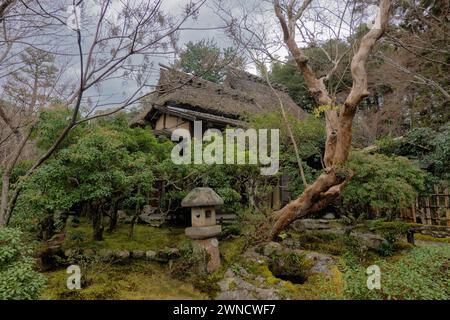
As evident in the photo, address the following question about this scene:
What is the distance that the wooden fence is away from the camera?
9148 mm

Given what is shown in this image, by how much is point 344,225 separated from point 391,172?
7.10ft

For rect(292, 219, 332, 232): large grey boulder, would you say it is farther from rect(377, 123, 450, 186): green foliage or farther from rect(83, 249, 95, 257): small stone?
rect(83, 249, 95, 257): small stone

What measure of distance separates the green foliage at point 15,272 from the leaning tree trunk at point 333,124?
4.63 metres

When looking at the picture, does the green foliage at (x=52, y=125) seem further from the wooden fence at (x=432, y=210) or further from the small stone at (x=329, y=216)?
the wooden fence at (x=432, y=210)

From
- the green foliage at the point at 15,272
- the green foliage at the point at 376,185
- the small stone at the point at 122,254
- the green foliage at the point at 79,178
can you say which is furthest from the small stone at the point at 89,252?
the green foliage at the point at 376,185

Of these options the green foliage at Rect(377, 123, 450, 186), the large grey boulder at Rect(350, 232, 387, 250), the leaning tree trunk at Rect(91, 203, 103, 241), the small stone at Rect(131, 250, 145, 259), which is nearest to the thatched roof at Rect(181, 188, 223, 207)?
the small stone at Rect(131, 250, 145, 259)

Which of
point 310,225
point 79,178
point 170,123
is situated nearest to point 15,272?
point 79,178

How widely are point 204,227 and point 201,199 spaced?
0.52 metres

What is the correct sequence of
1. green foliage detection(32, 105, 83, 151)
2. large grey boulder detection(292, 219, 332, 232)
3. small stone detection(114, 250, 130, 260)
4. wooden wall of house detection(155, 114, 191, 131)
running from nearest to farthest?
small stone detection(114, 250, 130, 260)
green foliage detection(32, 105, 83, 151)
large grey boulder detection(292, 219, 332, 232)
wooden wall of house detection(155, 114, 191, 131)

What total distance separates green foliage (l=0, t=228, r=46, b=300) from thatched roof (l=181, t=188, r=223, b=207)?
2.49m

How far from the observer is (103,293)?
13.6ft

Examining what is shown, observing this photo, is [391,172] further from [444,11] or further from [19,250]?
[19,250]

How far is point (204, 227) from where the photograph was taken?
16.9 ft
